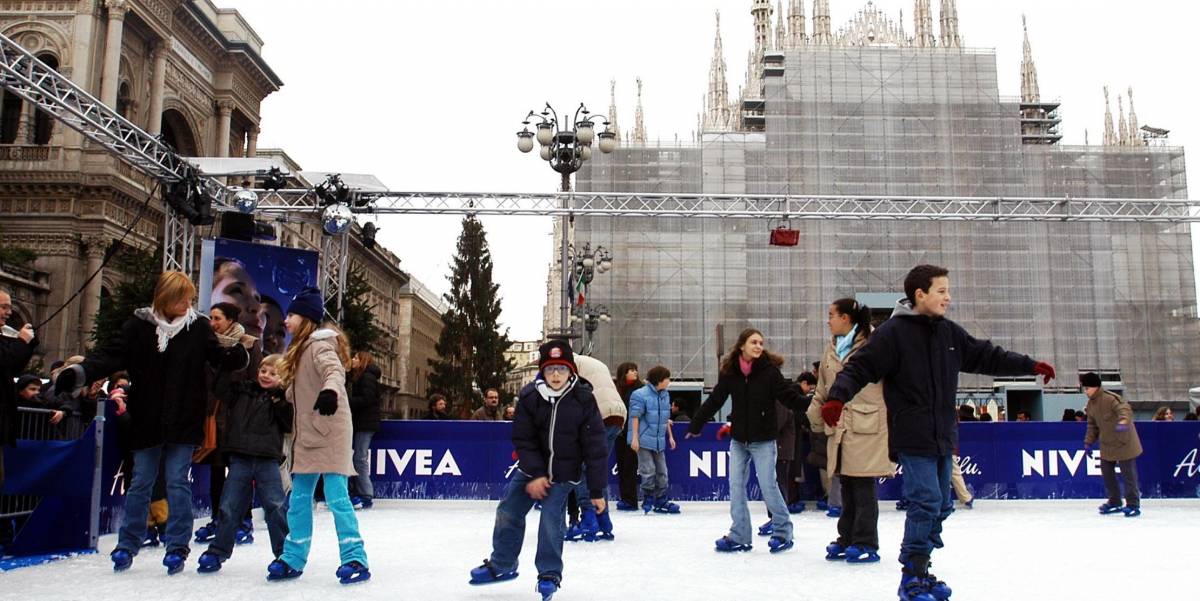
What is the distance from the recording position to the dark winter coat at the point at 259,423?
5859mm

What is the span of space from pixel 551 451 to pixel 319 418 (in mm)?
1385

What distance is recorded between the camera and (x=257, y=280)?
43.8ft

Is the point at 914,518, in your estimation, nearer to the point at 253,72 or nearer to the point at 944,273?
the point at 944,273

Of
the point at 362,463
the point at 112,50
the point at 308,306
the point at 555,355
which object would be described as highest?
the point at 112,50

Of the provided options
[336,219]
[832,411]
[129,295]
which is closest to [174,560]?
[832,411]

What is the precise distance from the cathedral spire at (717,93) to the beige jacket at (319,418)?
2066 inches

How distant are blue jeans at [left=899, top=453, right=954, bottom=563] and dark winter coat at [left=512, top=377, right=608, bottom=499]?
152cm

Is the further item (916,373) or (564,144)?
(564,144)

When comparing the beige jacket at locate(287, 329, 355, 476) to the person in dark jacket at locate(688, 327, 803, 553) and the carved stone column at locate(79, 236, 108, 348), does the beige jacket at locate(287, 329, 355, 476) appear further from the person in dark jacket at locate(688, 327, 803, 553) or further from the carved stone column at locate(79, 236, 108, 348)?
the carved stone column at locate(79, 236, 108, 348)

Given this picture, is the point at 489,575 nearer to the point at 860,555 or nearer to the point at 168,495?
the point at 168,495

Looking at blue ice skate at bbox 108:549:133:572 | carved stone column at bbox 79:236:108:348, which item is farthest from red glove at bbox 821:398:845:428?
carved stone column at bbox 79:236:108:348

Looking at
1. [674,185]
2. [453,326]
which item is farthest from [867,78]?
[453,326]

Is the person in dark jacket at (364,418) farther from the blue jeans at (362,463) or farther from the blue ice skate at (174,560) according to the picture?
the blue ice skate at (174,560)

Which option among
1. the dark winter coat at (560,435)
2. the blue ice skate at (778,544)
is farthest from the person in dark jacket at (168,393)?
the blue ice skate at (778,544)
